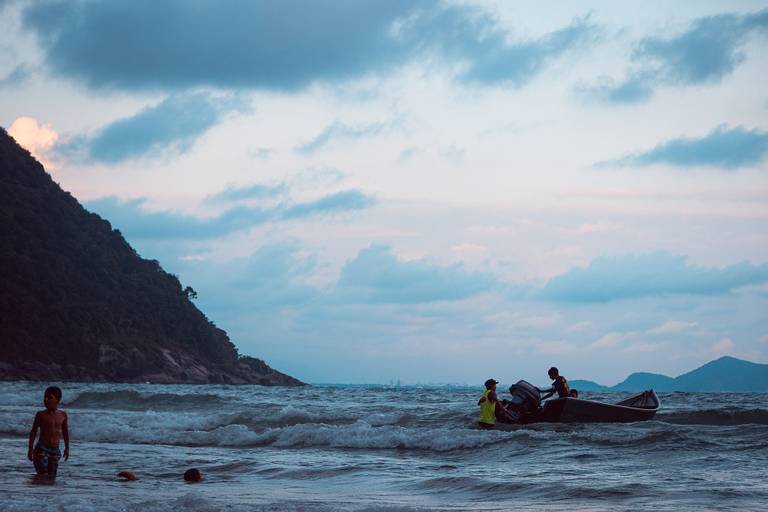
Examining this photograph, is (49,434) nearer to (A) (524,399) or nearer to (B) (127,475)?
(B) (127,475)

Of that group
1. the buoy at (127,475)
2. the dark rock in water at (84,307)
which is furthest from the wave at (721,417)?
the dark rock in water at (84,307)

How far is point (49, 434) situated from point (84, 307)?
74.7m

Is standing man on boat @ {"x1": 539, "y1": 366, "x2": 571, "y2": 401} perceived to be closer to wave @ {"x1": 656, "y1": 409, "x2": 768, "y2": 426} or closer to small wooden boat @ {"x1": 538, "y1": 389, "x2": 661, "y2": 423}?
small wooden boat @ {"x1": 538, "y1": 389, "x2": 661, "y2": 423}

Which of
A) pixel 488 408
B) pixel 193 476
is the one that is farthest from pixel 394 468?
pixel 488 408

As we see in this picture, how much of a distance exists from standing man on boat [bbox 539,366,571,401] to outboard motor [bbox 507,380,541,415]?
0.41 metres

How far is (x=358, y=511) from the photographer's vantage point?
1031cm

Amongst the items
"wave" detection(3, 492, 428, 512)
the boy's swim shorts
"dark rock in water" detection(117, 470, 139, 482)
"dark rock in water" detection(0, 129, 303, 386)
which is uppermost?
"dark rock in water" detection(0, 129, 303, 386)

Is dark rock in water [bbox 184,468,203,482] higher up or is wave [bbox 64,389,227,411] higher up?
wave [bbox 64,389,227,411]

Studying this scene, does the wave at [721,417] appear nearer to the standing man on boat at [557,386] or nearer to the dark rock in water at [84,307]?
the standing man on boat at [557,386]

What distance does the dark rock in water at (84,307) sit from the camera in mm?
77000

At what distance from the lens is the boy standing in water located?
12.5 meters

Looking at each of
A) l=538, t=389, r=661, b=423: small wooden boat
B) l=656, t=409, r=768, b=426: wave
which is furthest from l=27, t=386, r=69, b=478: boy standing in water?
l=656, t=409, r=768, b=426: wave

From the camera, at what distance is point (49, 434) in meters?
12.6

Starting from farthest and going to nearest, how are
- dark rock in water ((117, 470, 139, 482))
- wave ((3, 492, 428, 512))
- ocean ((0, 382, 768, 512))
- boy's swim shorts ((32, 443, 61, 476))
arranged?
dark rock in water ((117, 470, 139, 482)), boy's swim shorts ((32, 443, 61, 476)), ocean ((0, 382, 768, 512)), wave ((3, 492, 428, 512))
